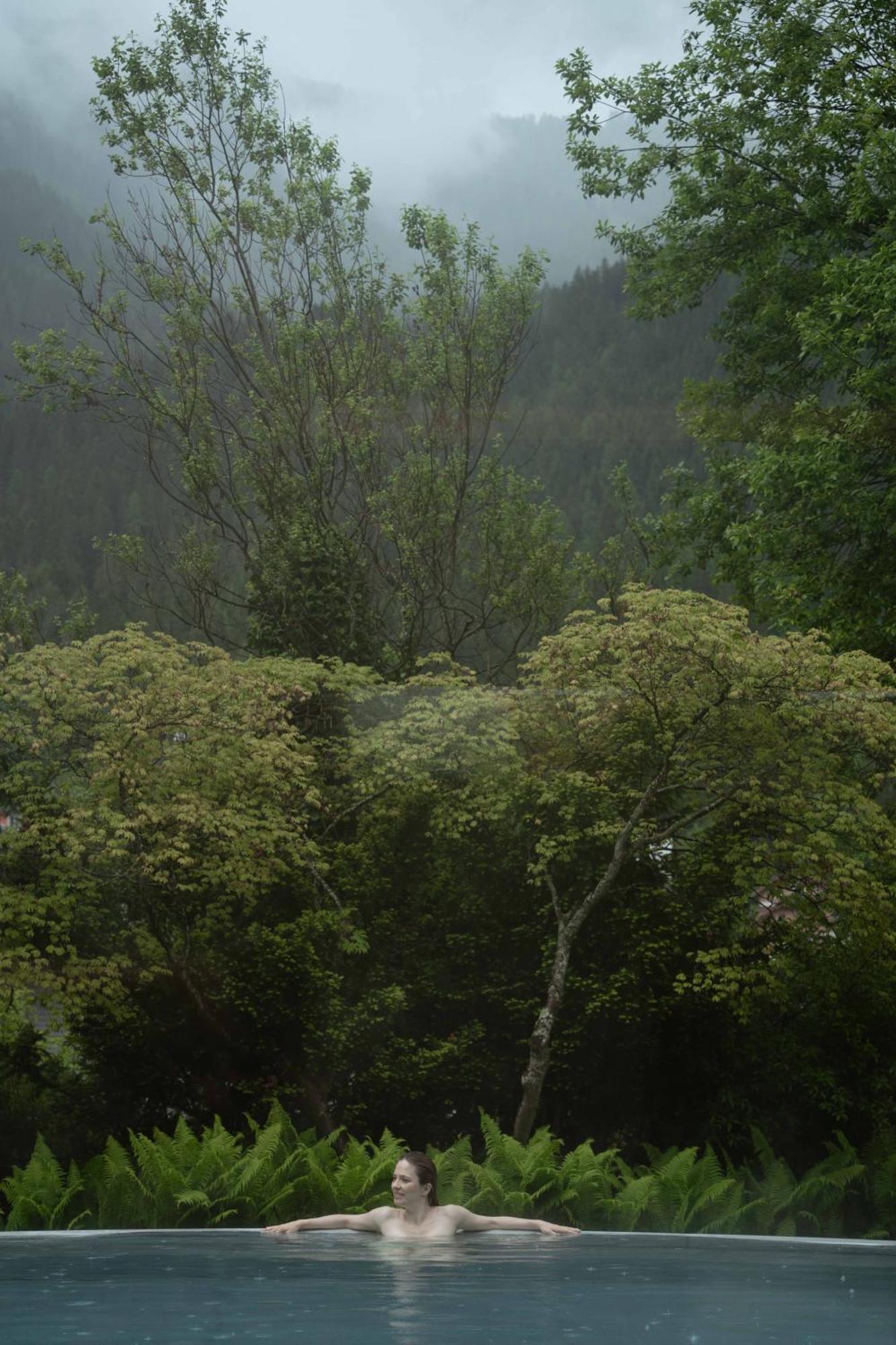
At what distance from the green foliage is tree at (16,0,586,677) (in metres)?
9.89

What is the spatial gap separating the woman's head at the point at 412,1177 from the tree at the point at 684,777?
3971 mm

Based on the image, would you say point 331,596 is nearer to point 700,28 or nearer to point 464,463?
point 464,463

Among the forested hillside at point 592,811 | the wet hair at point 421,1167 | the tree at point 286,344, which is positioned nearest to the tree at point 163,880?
the forested hillside at point 592,811

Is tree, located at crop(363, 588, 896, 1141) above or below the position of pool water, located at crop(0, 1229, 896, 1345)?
above

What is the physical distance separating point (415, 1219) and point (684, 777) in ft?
17.5

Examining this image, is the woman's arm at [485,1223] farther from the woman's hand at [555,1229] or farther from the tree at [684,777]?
the tree at [684,777]

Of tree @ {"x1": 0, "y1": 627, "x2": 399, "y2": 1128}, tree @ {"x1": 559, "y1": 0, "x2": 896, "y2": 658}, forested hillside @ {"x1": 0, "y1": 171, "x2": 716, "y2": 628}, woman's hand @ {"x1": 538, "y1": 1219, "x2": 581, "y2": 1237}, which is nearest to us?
woman's hand @ {"x1": 538, "y1": 1219, "x2": 581, "y2": 1237}

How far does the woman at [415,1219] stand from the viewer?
8.40m

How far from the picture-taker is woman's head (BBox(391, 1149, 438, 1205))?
8383 mm

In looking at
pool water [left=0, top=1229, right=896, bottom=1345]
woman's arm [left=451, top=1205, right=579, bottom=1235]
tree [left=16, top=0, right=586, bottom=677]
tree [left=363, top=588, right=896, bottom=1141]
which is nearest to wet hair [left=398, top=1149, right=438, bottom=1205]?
woman's arm [left=451, top=1205, right=579, bottom=1235]

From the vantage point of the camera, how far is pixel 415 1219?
8664mm

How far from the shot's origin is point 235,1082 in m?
12.3

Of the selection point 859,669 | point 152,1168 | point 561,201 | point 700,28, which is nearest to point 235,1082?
point 152,1168

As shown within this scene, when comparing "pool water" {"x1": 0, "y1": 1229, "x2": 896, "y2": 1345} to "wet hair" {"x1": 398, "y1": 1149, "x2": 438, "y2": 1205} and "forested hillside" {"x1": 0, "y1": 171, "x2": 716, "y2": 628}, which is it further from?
"forested hillside" {"x1": 0, "y1": 171, "x2": 716, "y2": 628}
